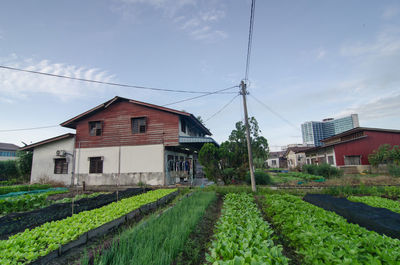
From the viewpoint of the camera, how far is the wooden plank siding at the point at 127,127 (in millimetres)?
15328

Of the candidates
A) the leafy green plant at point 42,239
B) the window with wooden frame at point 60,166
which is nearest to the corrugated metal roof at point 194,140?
the leafy green plant at point 42,239

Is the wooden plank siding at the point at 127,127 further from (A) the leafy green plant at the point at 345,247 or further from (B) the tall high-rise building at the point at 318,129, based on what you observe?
(B) the tall high-rise building at the point at 318,129

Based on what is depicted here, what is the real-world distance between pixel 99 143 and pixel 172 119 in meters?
7.11

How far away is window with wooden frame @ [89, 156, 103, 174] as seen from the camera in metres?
16.2

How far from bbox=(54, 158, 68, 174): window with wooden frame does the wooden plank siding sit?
2.36m

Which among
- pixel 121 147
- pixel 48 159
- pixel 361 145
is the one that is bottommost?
pixel 48 159

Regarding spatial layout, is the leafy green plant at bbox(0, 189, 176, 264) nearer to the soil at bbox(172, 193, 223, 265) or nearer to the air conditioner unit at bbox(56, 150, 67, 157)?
the soil at bbox(172, 193, 223, 265)

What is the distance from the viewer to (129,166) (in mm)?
15508

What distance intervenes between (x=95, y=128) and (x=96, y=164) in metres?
3.34

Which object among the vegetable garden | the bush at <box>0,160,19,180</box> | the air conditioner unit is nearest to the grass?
the vegetable garden

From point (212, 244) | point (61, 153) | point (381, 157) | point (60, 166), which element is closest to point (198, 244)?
point (212, 244)

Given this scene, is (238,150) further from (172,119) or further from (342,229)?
(342,229)

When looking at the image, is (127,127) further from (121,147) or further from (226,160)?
(226,160)

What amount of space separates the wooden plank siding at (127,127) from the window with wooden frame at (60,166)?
2.36m
